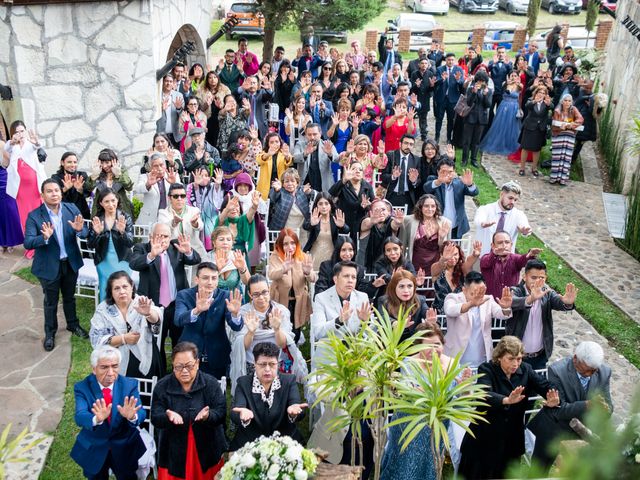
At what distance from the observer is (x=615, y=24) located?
17.1 metres

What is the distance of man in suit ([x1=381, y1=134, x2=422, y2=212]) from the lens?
9477 mm

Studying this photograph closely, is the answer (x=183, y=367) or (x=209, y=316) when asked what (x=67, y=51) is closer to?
(x=209, y=316)

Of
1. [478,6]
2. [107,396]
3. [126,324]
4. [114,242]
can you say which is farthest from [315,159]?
[478,6]

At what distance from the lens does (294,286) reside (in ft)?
24.0

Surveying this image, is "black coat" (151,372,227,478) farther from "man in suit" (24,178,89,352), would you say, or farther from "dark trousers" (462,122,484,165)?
"dark trousers" (462,122,484,165)

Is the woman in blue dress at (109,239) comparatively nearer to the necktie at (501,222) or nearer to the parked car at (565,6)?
the necktie at (501,222)

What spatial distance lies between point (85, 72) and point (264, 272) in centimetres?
422

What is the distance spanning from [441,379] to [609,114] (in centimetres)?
1295

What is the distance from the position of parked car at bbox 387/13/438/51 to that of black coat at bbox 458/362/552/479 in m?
23.5

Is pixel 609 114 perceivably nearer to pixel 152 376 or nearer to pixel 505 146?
pixel 505 146

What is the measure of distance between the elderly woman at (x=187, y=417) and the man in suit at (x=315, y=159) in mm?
4931

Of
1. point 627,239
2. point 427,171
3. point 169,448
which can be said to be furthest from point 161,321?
point 627,239

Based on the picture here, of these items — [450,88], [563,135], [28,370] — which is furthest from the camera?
[450,88]

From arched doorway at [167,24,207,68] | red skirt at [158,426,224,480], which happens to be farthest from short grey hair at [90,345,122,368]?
arched doorway at [167,24,207,68]
